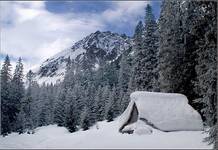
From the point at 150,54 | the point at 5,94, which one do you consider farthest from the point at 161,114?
the point at 5,94

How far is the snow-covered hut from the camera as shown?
1167 inches

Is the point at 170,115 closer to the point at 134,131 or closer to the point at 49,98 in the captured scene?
the point at 134,131

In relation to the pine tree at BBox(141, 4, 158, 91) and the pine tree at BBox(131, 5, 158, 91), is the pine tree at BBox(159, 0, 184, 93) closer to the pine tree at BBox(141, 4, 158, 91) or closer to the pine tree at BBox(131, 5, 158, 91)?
the pine tree at BBox(141, 4, 158, 91)

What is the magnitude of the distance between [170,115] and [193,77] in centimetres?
1172

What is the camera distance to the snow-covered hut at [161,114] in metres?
29.6

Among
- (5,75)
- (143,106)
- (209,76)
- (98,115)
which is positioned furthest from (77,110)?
(209,76)

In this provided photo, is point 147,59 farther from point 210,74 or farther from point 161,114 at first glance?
point 210,74

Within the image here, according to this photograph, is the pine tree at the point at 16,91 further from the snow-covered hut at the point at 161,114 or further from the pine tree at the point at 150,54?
the snow-covered hut at the point at 161,114

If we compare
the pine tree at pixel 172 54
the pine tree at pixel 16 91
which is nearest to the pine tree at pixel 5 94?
the pine tree at pixel 16 91

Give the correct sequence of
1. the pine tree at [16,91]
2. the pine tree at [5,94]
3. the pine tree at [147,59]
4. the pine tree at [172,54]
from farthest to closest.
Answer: the pine tree at [16,91]
the pine tree at [5,94]
the pine tree at [147,59]
the pine tree at [172,54]

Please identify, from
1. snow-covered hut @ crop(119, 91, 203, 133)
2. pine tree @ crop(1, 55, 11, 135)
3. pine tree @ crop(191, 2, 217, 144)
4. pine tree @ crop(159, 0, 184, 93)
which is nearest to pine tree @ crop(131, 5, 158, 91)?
pine tree @ crop(159, 0, 184, 93)

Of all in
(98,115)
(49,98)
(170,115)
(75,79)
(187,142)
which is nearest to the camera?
(187,142)

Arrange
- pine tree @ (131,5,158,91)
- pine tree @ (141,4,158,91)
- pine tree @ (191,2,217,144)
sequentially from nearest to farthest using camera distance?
1. pine tree @ (191,2,217,144)
2. pine tree @ (141,4,158,91)
3. pine tree @ (131,5,158,91)

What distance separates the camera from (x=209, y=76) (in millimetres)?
17656
